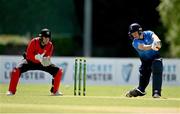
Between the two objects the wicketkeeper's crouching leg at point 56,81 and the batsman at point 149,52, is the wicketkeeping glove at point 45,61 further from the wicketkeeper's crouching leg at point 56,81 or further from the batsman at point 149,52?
the batsman at point 149,52

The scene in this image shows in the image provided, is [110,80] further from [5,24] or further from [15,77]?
[5,24]

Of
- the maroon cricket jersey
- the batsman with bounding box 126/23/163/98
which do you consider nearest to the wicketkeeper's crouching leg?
the maroon cricket jersey

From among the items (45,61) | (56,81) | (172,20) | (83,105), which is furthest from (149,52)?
(172,20)

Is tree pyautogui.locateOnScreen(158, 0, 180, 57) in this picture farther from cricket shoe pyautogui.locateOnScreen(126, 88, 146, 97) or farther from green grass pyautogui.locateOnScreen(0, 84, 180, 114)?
green grass pyautogui.locateOnScreen(0, 84, 180, 114)

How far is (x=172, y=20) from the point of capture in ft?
115

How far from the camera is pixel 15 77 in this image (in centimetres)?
1434

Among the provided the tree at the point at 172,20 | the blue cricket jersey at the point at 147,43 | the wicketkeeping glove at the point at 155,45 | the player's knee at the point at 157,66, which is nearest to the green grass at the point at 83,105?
the player's knee at the point at 157,66

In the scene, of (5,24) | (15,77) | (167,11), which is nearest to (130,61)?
(15,77)

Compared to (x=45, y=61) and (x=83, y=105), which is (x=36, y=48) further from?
(x=83, y=105)

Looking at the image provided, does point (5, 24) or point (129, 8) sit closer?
point (5, 24)

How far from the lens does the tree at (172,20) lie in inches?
1366

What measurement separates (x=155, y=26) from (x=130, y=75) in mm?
17546

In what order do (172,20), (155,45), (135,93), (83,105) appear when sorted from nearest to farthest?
1. (83,105)
2. (155,45)
3. (135,93)
4. (172,20)

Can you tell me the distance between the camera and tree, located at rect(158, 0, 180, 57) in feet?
114
